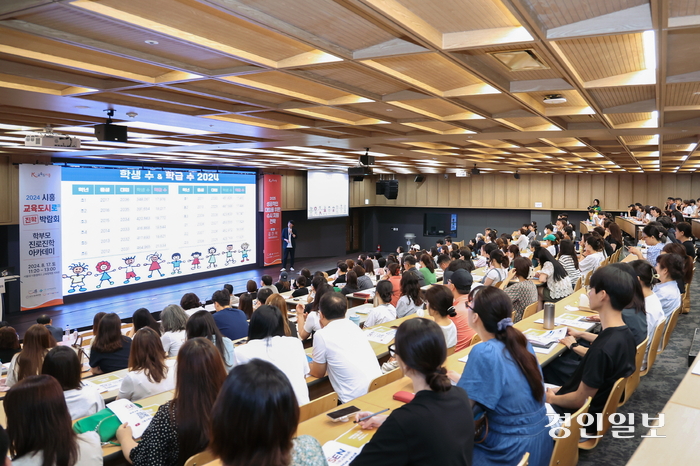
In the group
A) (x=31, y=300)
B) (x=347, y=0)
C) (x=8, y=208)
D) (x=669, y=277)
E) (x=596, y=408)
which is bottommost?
(x=31, y=300)

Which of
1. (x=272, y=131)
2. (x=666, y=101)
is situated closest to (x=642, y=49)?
(x=666, y=101)

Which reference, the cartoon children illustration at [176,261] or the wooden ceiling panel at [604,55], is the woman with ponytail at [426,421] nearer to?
the wooden ceiling panel at [604,55]

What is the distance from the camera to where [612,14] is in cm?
274

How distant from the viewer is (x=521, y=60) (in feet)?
12.8

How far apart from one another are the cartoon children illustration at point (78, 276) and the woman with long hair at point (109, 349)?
8.23 metres

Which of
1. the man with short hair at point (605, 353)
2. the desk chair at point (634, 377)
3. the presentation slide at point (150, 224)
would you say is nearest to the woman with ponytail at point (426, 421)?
the man with short hair at point (605, 353)

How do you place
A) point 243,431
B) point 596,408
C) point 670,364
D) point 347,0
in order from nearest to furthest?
point 243,431, point 347,0, point 596,408, point 670,364

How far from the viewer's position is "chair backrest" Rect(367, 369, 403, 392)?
316cm

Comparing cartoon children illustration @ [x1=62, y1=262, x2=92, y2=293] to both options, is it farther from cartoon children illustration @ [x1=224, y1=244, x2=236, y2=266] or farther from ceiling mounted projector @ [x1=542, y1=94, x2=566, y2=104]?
ceiling mounted projector @ [x1=542, y1=94, x2=566, y2=104]

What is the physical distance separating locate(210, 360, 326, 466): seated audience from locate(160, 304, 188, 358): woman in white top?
136 inches

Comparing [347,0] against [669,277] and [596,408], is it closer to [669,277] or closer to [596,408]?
[596,408]

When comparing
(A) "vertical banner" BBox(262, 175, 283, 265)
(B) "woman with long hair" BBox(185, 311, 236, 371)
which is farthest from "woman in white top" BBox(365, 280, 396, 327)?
(A) "vertical banner" BBox(262, 175, 283, 265)

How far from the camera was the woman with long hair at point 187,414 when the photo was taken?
2.17m

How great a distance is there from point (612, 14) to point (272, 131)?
535cm
